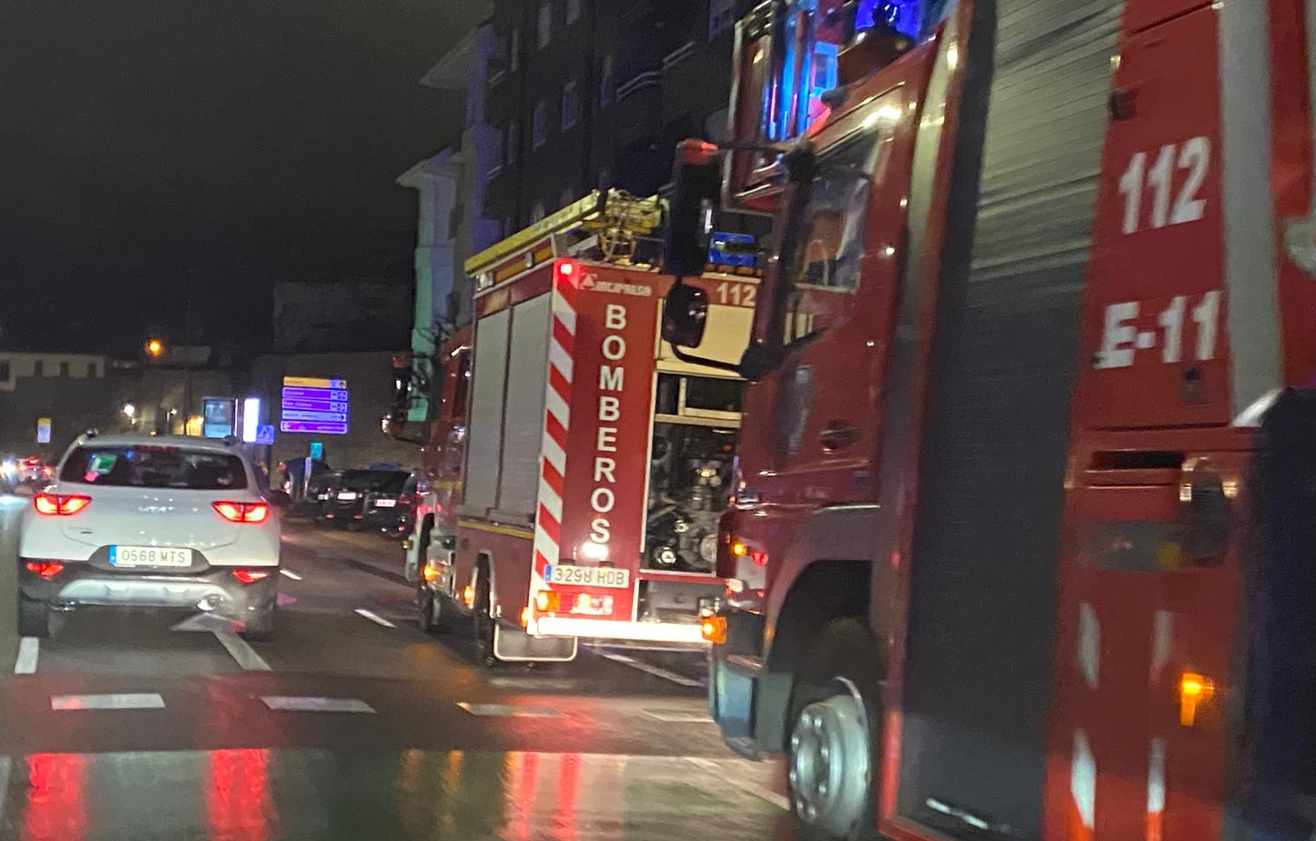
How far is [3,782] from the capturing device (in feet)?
23.5

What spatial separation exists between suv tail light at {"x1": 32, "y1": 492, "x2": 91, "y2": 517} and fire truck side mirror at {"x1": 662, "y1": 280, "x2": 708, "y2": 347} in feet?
21.0

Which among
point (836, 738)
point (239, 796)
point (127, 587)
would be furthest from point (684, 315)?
point (127, 587)

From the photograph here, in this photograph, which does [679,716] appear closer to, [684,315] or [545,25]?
[684,315]

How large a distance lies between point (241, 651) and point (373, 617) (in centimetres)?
404

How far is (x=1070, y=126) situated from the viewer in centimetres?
430

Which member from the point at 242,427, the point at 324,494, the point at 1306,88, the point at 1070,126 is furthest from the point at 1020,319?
the point at 242,427

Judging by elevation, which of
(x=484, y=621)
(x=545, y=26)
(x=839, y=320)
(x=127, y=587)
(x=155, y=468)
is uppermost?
(x=545, y=26)

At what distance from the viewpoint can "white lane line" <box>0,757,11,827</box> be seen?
6.65 meters

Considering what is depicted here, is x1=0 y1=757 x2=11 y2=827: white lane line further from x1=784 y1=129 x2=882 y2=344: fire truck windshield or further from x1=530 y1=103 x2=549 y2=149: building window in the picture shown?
x1=530 y1=103 x2=549 y2=149: building window

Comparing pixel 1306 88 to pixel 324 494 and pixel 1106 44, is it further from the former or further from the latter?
pixel 324 494

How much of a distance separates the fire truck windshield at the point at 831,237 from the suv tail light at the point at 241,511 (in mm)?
6838

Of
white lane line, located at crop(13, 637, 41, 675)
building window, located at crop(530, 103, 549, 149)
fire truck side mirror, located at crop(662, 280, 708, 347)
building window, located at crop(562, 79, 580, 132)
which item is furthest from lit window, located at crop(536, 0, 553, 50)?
fire truck side mirror, located at crop(662, 280, 708, 347)

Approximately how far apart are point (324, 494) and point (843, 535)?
33.5m

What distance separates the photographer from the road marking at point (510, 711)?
32.8 ft
